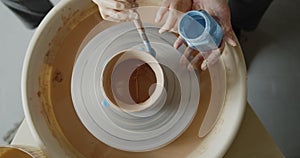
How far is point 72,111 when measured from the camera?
1.05m

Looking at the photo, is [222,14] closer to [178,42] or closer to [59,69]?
[178,42]

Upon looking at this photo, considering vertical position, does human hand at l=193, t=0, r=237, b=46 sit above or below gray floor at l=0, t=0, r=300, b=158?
above

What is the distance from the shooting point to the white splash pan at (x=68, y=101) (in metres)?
0.94

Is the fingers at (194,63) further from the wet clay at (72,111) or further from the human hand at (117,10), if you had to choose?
the human hand at (117,10)

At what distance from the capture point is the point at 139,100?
0.98 m

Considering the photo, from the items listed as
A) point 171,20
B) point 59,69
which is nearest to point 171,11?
point 171,20

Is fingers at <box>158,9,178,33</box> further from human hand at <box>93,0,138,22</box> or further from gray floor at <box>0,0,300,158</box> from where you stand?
gray floor at <box>0,0,300,158</box>

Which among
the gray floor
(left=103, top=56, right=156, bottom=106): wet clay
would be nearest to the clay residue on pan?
(left=103, top=56, right=156, bottom=106): wet clay

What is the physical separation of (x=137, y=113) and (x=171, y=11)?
0.21 meters

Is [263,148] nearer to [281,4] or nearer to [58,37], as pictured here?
[58,37]

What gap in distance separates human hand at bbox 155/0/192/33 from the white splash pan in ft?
0.11

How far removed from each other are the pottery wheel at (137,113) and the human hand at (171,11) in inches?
1.0

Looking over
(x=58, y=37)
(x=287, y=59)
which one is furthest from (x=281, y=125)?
(x=58, y=37)

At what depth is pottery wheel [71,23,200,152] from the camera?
969 mm
